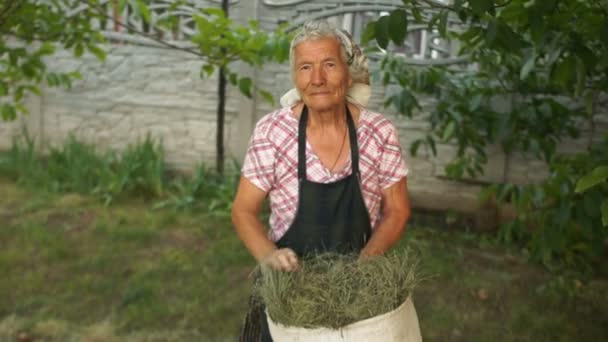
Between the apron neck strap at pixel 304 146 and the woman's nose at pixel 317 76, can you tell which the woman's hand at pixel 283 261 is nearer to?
the apron neck strap at pixel 304 146

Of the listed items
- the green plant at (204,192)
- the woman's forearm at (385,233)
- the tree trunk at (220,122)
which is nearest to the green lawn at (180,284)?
the green plant at (204,192)

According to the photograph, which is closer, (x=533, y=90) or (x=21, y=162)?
(x=533, y=90)

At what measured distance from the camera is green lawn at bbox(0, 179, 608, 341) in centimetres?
372

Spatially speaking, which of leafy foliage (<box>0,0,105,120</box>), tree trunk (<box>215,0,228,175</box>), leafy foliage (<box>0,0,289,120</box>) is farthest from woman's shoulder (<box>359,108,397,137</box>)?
tree trunk (<box>215,0,228,175</box>)

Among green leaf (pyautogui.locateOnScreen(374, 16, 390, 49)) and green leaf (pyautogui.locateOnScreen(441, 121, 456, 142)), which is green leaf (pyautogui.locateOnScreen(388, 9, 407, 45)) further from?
green leaf (pyautogui.locateOnScreen(441, 121, 456, 142))

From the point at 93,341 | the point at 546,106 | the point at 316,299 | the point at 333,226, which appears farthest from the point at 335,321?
the point at 546,106

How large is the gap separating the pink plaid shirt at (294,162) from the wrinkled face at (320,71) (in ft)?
0.43

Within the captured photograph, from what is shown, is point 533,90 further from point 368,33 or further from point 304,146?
point 304,146

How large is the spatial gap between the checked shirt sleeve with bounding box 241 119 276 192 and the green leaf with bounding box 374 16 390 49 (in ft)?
1.33

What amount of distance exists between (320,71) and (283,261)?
0.53 m

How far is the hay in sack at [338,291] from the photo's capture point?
174 cm

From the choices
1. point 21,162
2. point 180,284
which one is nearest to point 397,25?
point 180,284

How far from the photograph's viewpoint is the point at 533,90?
3.92 meters

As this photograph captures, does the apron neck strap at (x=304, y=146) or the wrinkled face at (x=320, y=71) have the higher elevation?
the wrinkled face at (x=320, y=71)
